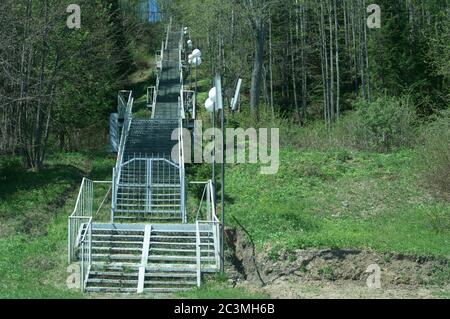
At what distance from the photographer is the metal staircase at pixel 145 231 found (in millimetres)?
14680

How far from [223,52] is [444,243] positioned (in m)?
27.6

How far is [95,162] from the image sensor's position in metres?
29.0

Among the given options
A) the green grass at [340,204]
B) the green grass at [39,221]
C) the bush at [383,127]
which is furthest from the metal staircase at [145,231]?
the bush at [383,127]

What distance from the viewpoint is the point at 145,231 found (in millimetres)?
17188

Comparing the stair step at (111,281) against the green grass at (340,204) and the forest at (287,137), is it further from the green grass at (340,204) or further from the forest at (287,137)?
the green grass at (340,204)

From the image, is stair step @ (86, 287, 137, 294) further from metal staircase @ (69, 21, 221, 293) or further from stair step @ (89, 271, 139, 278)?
stair step @ (89, 271, 139, 278)

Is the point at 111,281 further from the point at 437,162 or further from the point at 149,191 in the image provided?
the point at 437,162

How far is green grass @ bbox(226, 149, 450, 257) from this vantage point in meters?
16.9

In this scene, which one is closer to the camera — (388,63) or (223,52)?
(388,63)

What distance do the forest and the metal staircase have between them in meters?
0.75

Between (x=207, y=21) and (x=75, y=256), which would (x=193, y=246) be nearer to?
(x=75, y=256)

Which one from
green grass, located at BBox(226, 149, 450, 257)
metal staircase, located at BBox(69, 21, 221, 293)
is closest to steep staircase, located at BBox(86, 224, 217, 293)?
metal staircase, located at BBox(69, 21, 221, 293)

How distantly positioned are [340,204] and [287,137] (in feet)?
31.4

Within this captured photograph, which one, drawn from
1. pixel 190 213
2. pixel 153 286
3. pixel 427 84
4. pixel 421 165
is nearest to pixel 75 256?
pixel 153 286
